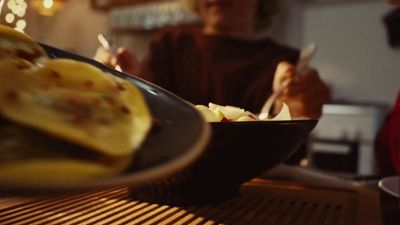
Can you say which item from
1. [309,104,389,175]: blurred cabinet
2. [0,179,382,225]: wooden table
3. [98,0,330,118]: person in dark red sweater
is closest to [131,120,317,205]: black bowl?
[0,179,382,225]: wooden table

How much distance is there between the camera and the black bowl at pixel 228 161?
1.32 feet

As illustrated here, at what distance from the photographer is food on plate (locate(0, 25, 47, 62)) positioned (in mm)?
279

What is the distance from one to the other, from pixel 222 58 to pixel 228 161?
3.00 feet

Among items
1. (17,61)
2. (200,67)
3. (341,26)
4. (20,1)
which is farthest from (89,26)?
(17,61)

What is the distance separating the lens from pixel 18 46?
0.29 metres

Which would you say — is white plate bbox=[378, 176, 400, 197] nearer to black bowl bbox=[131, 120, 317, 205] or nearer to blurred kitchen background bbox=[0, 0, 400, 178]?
black bowl bbox=[131, 120, 317, 205]

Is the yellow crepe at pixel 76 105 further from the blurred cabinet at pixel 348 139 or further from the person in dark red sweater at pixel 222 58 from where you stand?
the blurred cabinet at pixel 348 139

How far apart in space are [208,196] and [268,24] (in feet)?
3.65

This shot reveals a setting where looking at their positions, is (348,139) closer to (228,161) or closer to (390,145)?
(390,145)

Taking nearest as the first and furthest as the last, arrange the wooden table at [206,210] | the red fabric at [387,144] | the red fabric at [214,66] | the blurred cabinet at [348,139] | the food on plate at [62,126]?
the food on plate at [62,126]
the wooden table at [206,210]
the red fabric at [387,144]
the red fabric at [214,66]
the blurred cabinet at [348,139]

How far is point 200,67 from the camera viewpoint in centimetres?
131

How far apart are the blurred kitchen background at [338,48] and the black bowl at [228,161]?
1840 mm

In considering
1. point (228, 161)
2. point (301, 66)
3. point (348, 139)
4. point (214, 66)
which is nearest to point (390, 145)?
point (301, 66)

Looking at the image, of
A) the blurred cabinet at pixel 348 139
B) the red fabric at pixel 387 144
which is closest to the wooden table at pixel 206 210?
→ the red fabric at pixel 387 144
